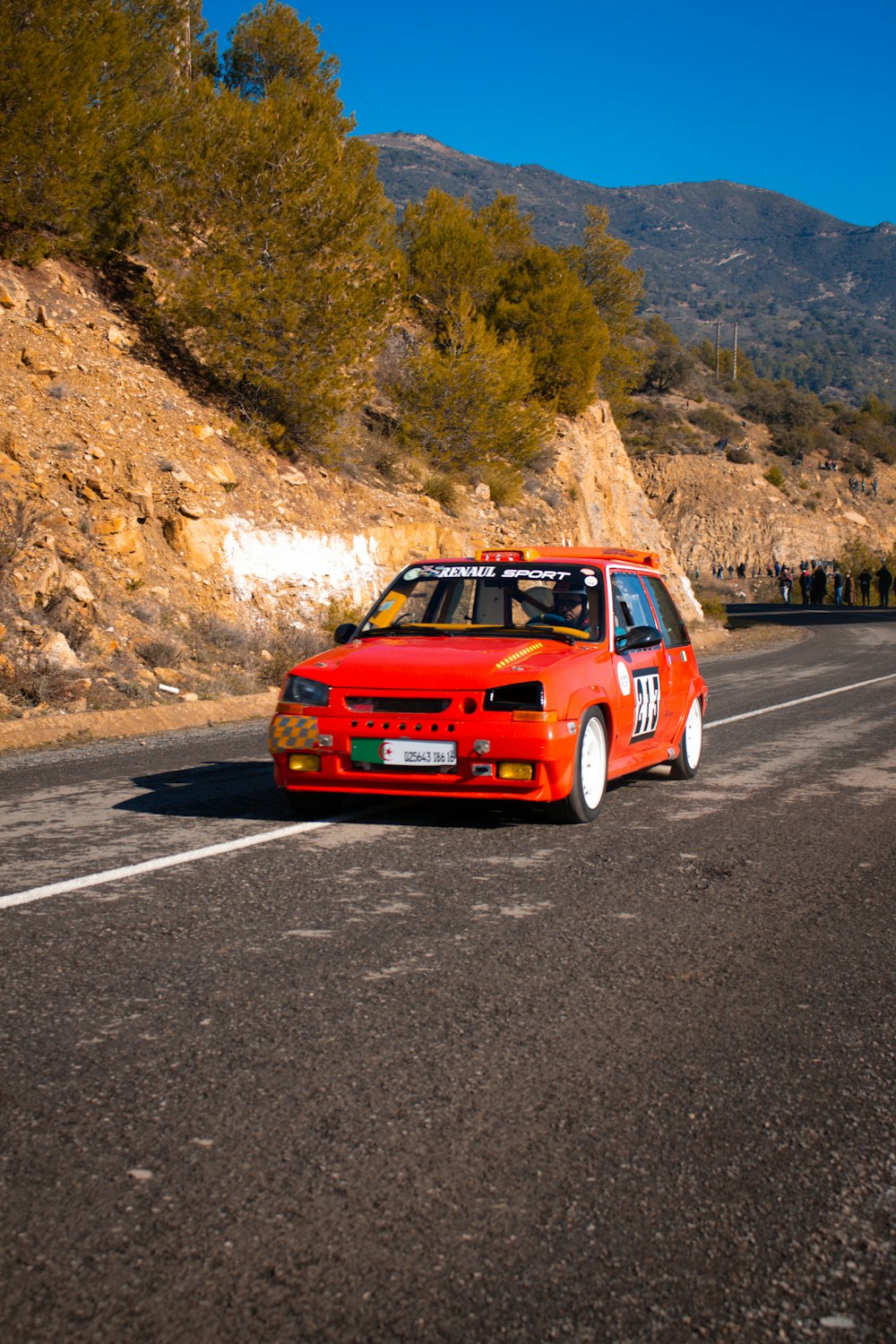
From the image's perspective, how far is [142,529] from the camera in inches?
691

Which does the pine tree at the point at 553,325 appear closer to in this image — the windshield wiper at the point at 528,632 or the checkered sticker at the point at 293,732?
the windshield wiper at the point at 528,632

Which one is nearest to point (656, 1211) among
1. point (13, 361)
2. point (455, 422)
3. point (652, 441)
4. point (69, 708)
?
point (69, 708)

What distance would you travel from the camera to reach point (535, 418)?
28516 millimetres

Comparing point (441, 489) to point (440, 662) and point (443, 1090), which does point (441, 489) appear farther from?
point (443, 1090)

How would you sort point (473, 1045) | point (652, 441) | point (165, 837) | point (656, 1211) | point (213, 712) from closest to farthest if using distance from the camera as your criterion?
point (656, 1211)
point (473, 1045)
point (165, 837)
point (213, 712)
point (652, 441)

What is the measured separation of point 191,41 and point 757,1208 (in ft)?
102

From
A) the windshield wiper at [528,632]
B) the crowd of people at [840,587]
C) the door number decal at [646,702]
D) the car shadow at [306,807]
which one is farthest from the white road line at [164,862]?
the crowd of people at [840,587]

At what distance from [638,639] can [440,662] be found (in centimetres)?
161

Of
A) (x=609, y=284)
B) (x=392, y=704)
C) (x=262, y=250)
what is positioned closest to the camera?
(x=392, y=704)

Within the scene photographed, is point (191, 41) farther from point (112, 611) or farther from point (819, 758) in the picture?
point (819, 758)

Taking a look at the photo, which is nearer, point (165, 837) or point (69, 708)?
point (165, 837)

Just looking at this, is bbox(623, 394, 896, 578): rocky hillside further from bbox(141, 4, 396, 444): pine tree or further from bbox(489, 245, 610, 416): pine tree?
bbox(141, 4, 396, 444): pine tree

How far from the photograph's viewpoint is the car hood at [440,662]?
22.4ft

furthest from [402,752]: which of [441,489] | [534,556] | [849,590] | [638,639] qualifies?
[849,590]
